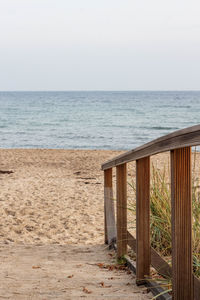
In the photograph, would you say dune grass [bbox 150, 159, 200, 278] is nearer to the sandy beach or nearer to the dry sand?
the dry sand

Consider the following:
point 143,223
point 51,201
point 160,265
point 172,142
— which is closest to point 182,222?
point 172,142

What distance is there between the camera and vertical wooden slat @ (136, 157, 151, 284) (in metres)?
3.02

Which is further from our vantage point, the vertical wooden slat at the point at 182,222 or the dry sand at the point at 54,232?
the dry sand at the point at 54,232

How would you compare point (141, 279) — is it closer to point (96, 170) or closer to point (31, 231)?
point (31, 231)

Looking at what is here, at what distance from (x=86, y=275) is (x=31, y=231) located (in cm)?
327

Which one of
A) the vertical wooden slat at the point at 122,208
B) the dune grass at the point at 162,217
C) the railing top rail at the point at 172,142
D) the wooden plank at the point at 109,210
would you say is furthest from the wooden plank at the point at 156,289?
the wooden plank at the point at 109,210

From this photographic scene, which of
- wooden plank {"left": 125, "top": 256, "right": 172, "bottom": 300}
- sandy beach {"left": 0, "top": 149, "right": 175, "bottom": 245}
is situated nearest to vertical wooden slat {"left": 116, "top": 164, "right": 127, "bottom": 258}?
wooden plank {"left": 125, "top": 256, "right": 172, "bottom": 300}

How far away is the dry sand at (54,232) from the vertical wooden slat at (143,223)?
0.52 ft

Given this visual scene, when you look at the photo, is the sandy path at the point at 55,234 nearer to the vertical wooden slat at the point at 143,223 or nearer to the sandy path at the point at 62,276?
the sandy path at the point at 62,276

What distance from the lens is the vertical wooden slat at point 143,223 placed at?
3.02 meters

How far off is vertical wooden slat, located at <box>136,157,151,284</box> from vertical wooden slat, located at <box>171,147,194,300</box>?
2.57 feet

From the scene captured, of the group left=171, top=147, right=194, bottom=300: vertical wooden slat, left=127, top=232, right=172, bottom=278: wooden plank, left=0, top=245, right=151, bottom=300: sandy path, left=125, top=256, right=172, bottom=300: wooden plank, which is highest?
left=171, top=147, right=194, bottom=300: vertical wooden slat

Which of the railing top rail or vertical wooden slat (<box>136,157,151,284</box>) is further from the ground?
the railing top rail

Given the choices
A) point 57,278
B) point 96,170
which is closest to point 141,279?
point 57,278
